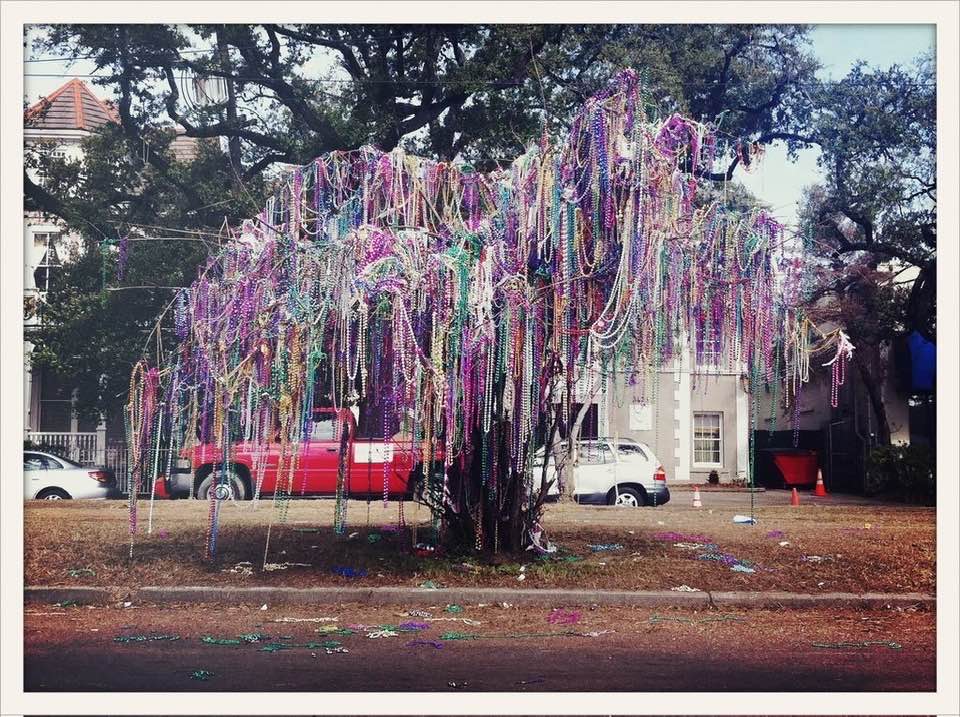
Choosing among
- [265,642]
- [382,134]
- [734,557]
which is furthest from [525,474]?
[382,134]

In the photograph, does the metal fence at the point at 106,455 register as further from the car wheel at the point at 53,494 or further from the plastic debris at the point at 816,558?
the plastic debris at the point at 816,558

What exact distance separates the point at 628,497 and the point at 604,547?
1.64 feet

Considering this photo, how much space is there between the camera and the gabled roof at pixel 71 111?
22.3 ft

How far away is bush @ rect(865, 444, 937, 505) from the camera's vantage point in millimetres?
7305

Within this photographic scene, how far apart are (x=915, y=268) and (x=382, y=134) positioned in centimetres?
457

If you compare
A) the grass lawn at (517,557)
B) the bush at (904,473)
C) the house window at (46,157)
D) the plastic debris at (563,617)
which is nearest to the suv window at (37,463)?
the grass lawn at (517,557)

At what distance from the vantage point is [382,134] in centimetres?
745

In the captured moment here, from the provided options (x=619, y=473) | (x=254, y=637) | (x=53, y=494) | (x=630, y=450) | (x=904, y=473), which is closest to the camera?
(x=254, y=637)

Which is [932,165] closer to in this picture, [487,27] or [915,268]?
[915,268]

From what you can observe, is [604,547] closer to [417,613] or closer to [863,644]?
[417,613]

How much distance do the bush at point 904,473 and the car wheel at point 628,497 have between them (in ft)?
6.61

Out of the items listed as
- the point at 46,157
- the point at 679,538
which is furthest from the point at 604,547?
the point at 46,157

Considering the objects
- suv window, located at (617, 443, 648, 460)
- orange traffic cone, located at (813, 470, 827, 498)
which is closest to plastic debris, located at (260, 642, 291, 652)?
suv window, located at (617, 443, 648, 460)

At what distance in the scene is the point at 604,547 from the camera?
789cm
